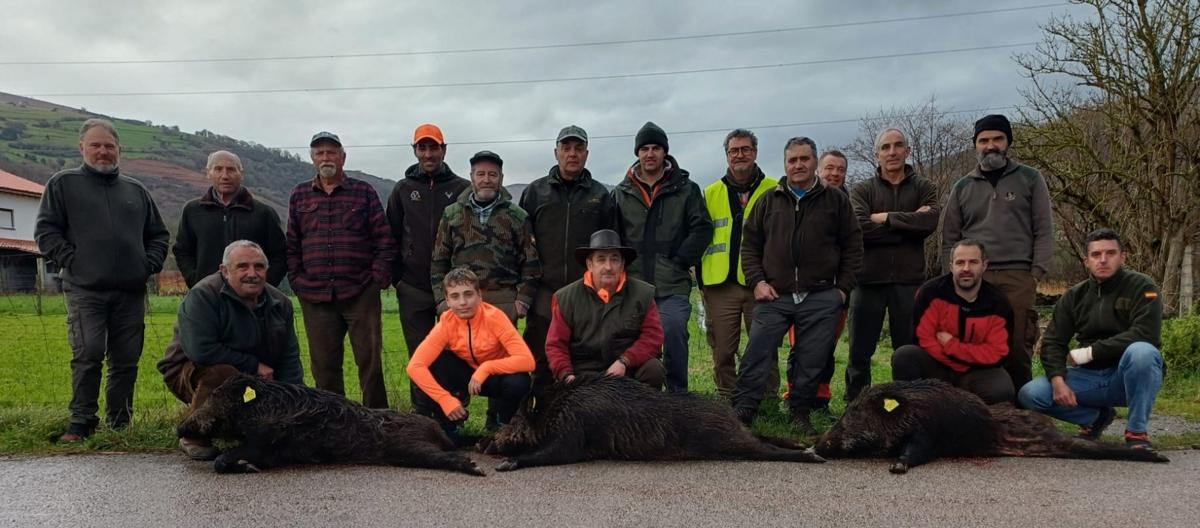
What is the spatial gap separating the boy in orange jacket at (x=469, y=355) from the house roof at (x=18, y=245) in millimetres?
42023

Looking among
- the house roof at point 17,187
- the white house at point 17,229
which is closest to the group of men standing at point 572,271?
the white house at point 17,229

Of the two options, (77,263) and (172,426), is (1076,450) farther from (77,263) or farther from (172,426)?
(77,263)

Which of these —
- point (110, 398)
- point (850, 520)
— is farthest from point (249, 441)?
point (850, 520)

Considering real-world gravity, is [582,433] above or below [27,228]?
below

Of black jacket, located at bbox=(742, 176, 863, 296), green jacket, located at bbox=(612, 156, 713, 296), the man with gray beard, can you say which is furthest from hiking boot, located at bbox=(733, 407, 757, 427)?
the man with gray beard

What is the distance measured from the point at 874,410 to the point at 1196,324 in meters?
6.01

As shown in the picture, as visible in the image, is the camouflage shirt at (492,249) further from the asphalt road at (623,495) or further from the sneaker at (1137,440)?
the sneaker at (1137,440)

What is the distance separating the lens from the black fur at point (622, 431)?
A: 4801mm

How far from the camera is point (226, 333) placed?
5.21 m

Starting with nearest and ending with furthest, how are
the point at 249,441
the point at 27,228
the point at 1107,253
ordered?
1. the point at 249,441
2. the point at 1107,253
3. the point at 27,228

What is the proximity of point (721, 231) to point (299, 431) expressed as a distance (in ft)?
12.3

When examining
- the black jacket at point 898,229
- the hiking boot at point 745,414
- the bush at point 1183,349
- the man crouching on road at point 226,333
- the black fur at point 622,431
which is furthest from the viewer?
the bush at point 1183,349

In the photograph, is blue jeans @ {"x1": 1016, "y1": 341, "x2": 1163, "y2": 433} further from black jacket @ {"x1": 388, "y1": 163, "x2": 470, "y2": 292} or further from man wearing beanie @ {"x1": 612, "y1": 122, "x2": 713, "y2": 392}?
black jacket @ {"x1": 388, "y1": 163, "x2": 470, "y2": 292}

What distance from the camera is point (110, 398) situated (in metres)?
5.71
